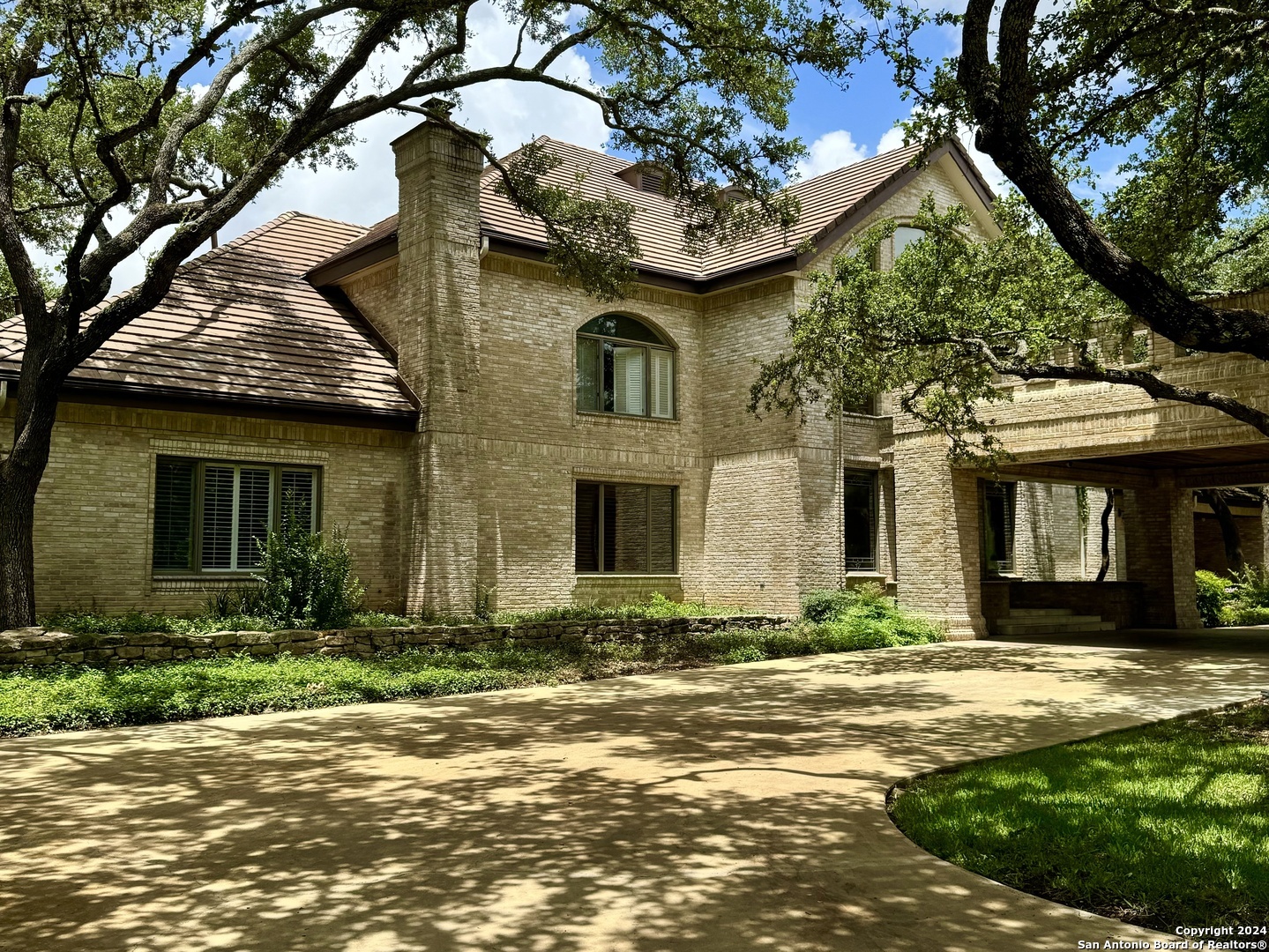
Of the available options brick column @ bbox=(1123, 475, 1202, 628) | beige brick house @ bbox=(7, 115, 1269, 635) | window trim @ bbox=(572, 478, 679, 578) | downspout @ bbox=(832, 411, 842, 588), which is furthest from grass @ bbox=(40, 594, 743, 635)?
brick column @ bbox=(1123, 475, 1202, 628)

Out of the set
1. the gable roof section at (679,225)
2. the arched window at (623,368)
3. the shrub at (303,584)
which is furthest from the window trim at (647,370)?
the shrub at (303,584)

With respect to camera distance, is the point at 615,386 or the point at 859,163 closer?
the point at 615,386

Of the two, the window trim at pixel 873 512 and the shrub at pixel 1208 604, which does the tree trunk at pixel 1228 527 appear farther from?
the window trim at pixel 873 512

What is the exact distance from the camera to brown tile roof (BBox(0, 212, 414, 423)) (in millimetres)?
15461

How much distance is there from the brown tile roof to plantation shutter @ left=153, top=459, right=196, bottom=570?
1.26m

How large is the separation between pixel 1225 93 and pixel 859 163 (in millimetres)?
12132

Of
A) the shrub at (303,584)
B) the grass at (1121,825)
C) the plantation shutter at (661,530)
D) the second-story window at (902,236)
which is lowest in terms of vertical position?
the grass at (1121,825)

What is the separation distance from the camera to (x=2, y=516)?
12547 millimetres

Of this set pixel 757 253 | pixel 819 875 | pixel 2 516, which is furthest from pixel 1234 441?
pixel 2 516

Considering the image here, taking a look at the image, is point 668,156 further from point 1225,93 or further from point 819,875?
point 819,875

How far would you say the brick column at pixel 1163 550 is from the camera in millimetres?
22875

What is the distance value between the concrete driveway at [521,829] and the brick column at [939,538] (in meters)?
7.92

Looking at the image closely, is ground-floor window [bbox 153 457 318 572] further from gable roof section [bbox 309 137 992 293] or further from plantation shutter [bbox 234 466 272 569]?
gable roof section [bbox 309 137 992 293]

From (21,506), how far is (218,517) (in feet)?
12.0
